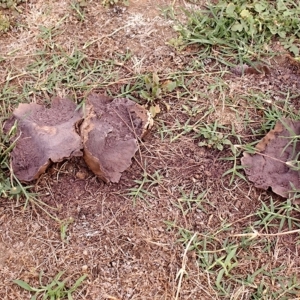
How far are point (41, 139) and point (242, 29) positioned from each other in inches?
52.3

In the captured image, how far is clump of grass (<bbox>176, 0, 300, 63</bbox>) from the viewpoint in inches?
115

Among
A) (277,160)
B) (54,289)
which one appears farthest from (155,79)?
(54,289)

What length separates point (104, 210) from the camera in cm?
241

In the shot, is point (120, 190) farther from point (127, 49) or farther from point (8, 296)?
point (127, 49)

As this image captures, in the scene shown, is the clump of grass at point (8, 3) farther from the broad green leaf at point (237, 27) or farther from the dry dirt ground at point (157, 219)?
the broad green leaf at point (237, 27)

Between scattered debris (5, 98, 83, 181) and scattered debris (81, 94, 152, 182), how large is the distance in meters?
0.06

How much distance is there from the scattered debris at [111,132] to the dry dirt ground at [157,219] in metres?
0.07

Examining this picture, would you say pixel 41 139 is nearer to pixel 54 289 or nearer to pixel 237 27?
pixel 54 289

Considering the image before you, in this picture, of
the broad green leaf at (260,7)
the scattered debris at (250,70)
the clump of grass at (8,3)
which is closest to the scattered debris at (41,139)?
the clump of grass at (8,3)

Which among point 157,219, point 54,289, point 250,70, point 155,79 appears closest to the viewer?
point 54,289

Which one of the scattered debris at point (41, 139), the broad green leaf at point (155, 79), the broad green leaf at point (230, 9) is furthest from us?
the broad green leaf at point (230, 9)

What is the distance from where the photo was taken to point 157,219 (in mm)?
2396

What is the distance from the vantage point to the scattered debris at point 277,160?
2455 millimetres

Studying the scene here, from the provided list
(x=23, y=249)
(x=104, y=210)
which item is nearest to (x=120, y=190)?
(x=104, y=210)
